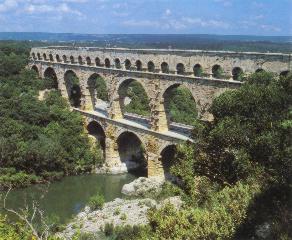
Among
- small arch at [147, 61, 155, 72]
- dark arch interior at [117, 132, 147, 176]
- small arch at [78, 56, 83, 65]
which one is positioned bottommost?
dark arch interior at [117, 132, 147, 176]

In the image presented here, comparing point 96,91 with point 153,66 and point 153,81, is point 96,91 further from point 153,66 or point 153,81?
point 153,81

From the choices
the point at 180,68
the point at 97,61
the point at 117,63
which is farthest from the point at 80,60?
the point at 180,68

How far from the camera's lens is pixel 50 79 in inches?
2105

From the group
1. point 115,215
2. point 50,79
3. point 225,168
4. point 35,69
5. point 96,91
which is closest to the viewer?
point 225,168

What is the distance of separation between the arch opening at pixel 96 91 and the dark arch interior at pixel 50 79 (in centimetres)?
442

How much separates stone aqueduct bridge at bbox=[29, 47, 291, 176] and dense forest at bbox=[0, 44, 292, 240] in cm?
379

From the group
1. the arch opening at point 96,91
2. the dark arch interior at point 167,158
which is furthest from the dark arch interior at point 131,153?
the arch opening at point 96,91

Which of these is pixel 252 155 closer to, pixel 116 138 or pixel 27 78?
pixel 116 138

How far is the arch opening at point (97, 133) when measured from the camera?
43750 mm

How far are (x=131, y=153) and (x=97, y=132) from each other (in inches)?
172

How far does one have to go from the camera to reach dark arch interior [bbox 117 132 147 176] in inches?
1626

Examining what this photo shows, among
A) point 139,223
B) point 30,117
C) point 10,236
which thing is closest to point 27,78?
point 30,117

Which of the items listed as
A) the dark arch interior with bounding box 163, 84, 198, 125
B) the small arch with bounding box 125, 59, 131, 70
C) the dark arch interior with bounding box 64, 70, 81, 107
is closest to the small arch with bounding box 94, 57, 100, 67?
the small arch with bounding box 125, 59, 131, 70

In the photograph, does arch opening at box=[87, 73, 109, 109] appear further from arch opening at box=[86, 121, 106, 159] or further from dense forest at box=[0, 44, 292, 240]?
dense forest at box=[0, 44, 292, 240]
